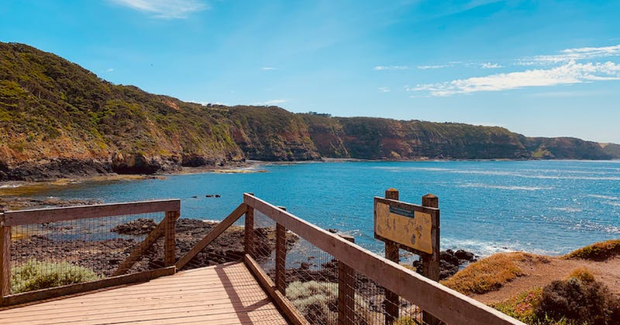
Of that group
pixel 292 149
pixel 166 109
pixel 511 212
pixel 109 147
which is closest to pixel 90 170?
pixel 109 147

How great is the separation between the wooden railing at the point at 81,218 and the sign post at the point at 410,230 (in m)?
3.16

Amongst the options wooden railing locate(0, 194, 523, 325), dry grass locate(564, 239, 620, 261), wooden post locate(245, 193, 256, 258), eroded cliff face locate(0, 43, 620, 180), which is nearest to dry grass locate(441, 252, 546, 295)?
dry grass locate(564, 239, 620, 261)

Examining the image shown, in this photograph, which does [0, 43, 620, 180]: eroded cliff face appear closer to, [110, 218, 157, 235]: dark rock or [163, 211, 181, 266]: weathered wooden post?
[110, 218, 157, 235]: dark rock

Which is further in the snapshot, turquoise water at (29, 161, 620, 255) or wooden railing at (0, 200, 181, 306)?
turquoise water at (29, 161, 620, 255)

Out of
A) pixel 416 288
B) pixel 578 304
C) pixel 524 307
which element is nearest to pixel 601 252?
pixel 524 307

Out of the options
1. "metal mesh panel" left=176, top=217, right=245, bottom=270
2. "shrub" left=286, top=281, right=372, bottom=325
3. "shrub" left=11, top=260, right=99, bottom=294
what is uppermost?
"shrub" left=11, top=260, right=99, bottom=294

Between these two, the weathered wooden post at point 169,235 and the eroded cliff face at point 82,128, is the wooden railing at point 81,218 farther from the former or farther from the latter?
the eroded cliff face at point 82,128

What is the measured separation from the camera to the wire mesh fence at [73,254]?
22.3 ft

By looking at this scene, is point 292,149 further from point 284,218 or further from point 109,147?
point 284,218

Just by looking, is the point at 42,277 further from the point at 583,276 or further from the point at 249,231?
the point at 583,276

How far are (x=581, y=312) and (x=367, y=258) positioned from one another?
22.6 ft

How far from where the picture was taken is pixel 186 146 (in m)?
88.5

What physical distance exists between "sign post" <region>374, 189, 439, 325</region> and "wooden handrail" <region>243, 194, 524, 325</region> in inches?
43.2

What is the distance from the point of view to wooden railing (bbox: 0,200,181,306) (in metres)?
4.74
